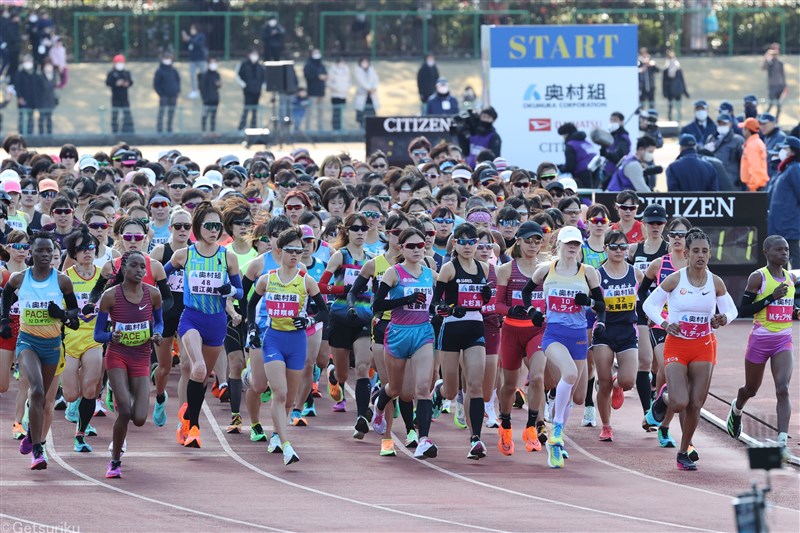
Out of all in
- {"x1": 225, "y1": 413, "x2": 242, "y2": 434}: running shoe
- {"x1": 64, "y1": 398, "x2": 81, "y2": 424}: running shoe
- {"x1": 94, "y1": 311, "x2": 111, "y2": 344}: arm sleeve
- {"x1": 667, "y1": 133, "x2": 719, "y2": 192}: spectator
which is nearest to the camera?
{"x1": 94, "y1": 311, "x2": 111, "y2": 344}: arm sleeve

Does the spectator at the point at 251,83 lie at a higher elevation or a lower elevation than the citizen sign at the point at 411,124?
higher

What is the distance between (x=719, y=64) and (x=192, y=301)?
122ft

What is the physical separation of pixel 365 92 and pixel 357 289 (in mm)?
28118

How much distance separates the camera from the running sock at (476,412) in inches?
555

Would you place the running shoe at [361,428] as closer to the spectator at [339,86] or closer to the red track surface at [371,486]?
the red track surface at [371,486]

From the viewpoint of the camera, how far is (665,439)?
14992 millimetres

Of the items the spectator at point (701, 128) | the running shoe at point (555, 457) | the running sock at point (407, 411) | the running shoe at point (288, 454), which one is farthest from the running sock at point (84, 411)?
the spectator at point (701, 128)

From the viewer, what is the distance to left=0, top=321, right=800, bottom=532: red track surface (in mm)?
12031

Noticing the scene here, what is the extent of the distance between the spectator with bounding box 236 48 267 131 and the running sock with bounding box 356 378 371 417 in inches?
1019

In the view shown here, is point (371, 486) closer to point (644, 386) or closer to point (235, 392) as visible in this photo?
point (235, 392)

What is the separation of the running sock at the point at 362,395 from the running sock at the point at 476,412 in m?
1.36

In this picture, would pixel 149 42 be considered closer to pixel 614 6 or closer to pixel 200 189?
pixel 614 6

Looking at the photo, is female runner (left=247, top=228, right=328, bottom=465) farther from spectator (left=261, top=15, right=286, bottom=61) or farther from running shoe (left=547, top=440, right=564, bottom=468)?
spectator (left=261, top=15, right=286, bottom=61)

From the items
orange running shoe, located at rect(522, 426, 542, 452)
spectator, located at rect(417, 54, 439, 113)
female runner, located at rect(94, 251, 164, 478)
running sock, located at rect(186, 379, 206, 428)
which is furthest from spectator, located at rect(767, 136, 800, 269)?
spectator, located at rect(417, 54, 439, 113)
